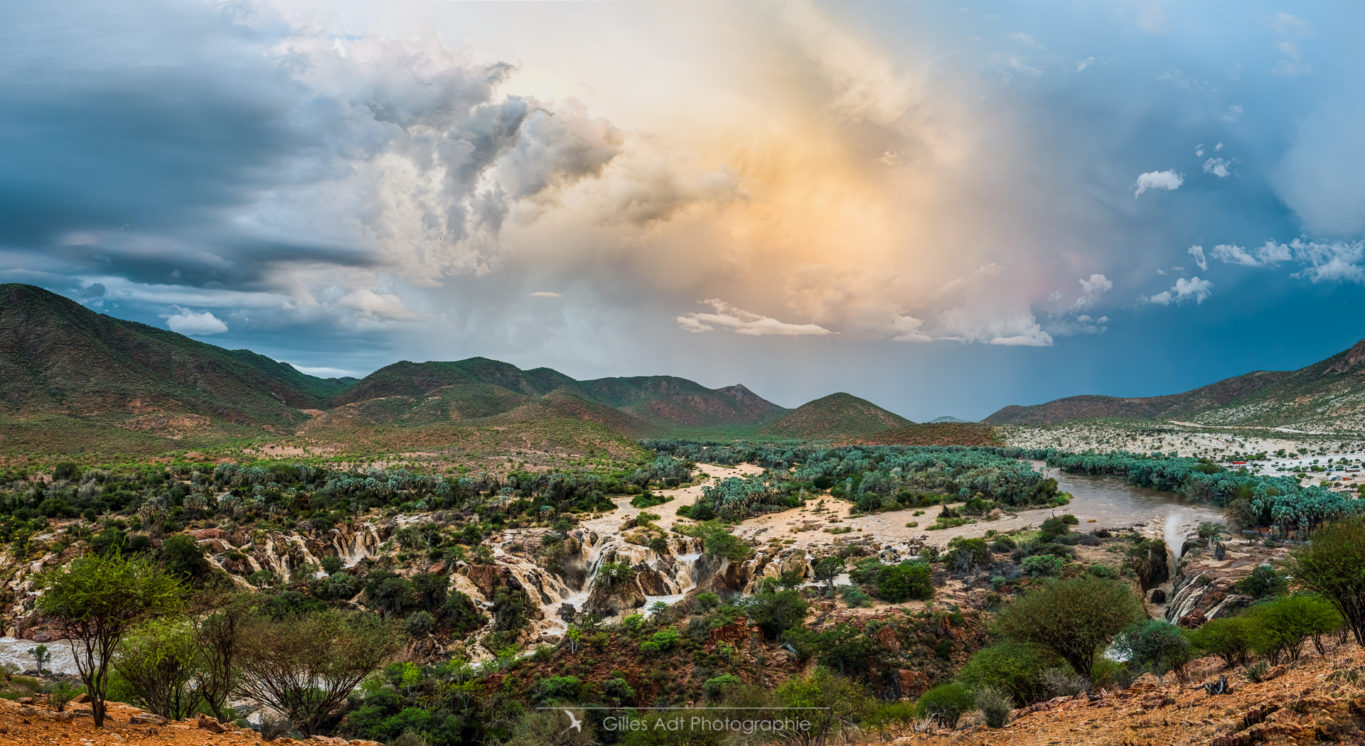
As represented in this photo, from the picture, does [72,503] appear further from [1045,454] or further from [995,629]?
[1045,454]

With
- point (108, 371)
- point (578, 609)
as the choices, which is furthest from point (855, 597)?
point (108, 371)

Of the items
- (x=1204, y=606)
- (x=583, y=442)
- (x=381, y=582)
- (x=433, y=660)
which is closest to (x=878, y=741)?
(x=1204, y=606)

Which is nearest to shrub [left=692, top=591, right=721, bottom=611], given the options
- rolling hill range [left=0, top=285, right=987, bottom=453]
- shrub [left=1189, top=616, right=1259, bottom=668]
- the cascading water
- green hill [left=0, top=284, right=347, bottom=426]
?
shrub [left=1189, top=616, right=1259, bottom=668]

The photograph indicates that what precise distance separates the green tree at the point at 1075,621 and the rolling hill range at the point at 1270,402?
4304 inches

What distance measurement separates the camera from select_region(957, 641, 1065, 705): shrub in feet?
65.8

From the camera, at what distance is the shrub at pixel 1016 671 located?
20.1 meters

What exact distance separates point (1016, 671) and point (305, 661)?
2372cm

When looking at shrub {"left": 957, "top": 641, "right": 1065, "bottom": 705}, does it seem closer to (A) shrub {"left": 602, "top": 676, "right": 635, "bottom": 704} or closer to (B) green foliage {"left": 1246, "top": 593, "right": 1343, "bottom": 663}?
(B) green foliage {"left": 1246, "top": 593, "right": 1343, "bottom": 663}

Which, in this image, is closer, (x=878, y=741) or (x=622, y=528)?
(x=878, y=741)

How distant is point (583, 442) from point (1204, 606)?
298 ft

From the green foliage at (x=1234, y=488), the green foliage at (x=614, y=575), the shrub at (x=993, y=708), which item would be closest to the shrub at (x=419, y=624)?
the green foliage at (x=614, y=575)

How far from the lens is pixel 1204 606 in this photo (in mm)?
28578

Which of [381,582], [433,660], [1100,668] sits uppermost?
[1100,668]

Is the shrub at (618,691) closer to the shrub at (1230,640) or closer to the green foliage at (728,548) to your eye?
the green foliage at (728,548)
